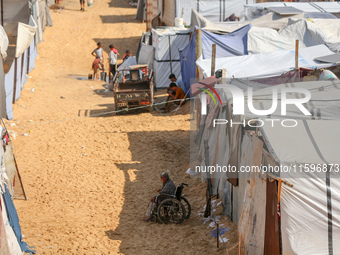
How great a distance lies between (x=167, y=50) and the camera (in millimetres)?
19031

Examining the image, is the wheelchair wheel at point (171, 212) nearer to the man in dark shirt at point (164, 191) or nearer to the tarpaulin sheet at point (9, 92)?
the man in dark shirt at point (164, 191)

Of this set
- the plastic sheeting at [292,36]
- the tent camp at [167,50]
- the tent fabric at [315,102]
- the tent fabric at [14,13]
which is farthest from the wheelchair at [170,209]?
the tent fabric at [14,13]

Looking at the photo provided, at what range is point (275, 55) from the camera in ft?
44.0

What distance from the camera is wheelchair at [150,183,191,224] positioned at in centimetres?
949

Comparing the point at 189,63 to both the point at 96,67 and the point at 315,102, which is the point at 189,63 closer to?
the point at 96,67

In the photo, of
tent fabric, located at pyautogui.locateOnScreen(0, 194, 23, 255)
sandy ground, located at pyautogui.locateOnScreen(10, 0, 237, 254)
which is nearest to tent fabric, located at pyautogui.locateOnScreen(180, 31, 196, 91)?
sandy ground, located at pyautogui.locateOnScreen(10, 0, 237, 254)

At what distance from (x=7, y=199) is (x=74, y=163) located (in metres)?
4.36

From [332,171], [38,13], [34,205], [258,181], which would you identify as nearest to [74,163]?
[34,205]

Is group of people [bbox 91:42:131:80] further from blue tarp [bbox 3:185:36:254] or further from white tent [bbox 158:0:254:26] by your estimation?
blue tarp [bbox 3:185:36:254]

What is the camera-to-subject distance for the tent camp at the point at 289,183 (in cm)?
653

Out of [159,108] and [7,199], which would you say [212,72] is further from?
[7,199]

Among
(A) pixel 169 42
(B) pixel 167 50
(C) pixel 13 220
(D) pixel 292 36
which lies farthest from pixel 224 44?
(C) pixel 13 220

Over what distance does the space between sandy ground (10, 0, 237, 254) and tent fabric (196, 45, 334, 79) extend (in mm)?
2393

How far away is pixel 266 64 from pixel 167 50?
21.8ft
